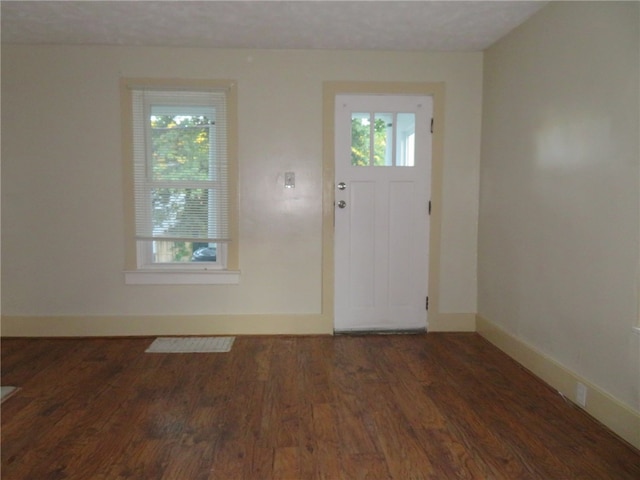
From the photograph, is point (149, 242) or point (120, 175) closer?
point (120, 175)

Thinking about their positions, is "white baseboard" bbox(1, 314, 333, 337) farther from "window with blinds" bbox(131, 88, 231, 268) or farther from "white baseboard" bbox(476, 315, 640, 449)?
"white baseboard" bbox(476, 315, 640, 449)

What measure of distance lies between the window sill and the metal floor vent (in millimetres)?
454

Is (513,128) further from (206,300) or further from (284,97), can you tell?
(206,300)

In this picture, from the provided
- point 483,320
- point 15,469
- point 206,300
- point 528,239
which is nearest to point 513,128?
point 528,239

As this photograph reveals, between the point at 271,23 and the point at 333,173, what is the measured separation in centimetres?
120

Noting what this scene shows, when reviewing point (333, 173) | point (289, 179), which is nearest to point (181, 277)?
point (289, 179)

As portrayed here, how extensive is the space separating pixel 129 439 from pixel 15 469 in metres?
0.44

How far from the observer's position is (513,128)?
3047 mm

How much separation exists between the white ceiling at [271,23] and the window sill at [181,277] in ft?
5.92

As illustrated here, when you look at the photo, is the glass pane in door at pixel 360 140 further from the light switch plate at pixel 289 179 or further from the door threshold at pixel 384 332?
the door threshold at pixel 384 332

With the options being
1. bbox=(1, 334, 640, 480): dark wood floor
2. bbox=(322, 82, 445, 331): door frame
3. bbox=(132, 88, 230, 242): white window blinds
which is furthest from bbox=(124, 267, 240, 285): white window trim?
bbox=(322, 82, 445, 331): door frame

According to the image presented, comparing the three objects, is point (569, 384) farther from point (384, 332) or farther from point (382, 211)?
point (382, 211)

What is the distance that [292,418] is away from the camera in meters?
2.22

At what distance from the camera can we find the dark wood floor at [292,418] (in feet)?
5.96
